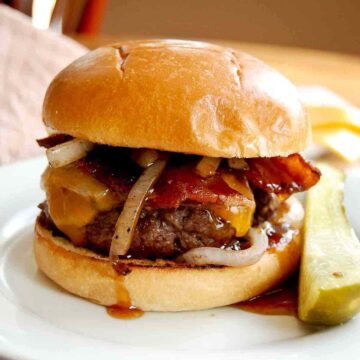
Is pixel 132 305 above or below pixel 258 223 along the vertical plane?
below

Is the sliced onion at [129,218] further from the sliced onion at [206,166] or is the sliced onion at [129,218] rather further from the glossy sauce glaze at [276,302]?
the glossy sauce glaze at [276,302]

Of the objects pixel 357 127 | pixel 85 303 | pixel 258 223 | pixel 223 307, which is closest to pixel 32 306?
pixel 85 303

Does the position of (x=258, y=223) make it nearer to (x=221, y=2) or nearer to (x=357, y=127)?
(x=357, y=127)

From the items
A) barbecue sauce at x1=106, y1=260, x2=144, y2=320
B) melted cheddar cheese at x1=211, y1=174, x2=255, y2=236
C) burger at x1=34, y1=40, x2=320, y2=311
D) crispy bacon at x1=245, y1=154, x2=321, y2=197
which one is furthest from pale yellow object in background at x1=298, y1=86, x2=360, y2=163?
barbecue sauce at x1=106, y1=260, x2=144, y2=320

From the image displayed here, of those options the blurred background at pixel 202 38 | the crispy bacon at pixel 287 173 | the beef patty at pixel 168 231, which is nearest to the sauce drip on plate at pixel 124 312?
the beef patty at pixel 168 231

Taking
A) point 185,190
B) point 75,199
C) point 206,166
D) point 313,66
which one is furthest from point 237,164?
point 313,66

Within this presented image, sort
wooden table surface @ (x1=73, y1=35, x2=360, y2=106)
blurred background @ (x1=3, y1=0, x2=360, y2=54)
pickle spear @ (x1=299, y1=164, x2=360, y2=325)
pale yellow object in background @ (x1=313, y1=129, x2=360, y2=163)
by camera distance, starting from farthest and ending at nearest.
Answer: blurred background @ (x1=3, y1=0, x2=360, y2=54)
wooden table surface @ (x1=73, y1=35, x2=360, y2=106)
pale yellow object in background @ (x1=313, y1=129, x2=360, y2=163)
pickle spear @ (x1=299, y1=164, x2=360, y2=325)

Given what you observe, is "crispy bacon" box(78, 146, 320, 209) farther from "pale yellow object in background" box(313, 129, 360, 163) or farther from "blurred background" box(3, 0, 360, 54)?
"blurred background" box(3, 0, 360, 54)
